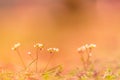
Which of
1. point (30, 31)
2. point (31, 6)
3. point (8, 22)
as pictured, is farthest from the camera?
point (31, 6)

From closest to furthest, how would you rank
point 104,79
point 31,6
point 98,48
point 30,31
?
1. point 104,79
2. point 98,48
3. point 30,31
4. point 31,6

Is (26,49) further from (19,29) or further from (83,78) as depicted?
(83,78)

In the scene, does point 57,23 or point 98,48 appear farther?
point 57,23

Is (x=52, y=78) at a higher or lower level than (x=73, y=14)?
lower

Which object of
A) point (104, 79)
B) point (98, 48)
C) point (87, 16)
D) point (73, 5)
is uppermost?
point (73, 5)

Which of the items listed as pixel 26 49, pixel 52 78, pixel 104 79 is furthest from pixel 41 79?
pixel 26 49

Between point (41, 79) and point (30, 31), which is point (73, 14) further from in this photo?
point (41, 79)
